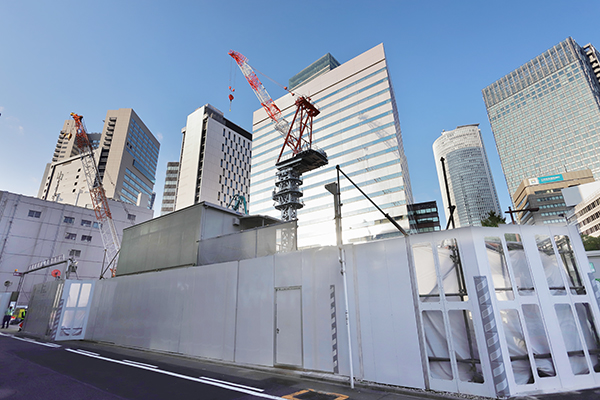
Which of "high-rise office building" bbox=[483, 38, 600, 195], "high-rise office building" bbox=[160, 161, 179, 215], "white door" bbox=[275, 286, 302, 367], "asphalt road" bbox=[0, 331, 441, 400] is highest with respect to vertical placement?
"high-rise office building" bbox=[483, 38, 600, 195]

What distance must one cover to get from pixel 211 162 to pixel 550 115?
179 m

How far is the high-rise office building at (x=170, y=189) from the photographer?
10356cm

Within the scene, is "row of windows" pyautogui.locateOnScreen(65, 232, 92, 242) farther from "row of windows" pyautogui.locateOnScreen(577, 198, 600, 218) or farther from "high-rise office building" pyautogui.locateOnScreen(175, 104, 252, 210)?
"row of windows" pyautogui.locateOnScreen(577, 198, 600, 218)

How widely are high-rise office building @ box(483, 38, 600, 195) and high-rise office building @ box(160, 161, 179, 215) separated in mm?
184938

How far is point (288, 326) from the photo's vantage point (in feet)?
28.5

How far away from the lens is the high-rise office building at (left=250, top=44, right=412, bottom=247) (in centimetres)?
6519

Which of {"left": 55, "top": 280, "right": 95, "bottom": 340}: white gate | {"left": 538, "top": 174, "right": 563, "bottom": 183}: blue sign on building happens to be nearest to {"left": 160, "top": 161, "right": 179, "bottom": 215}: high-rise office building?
{"left": 55, "top": 280, "right": 95, "bottom": 340}: white gate

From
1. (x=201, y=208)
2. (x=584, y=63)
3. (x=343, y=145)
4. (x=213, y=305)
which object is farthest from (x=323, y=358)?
(x=584, y=63)

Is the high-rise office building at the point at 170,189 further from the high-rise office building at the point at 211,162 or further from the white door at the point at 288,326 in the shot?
the white door at the point at 288,326

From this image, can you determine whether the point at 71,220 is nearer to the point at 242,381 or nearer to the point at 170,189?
the point at 170,189

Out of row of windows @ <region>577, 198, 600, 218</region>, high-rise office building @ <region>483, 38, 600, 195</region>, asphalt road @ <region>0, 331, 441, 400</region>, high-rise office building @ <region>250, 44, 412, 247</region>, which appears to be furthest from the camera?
high-rise office building @ <region>483, 38, 600, 195</region>

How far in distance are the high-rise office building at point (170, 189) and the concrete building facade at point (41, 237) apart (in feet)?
147

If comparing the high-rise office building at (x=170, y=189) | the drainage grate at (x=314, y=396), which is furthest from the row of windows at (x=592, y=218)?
the high-rise office building at (x=170, y=189)

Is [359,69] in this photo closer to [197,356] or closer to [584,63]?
[197,356]
